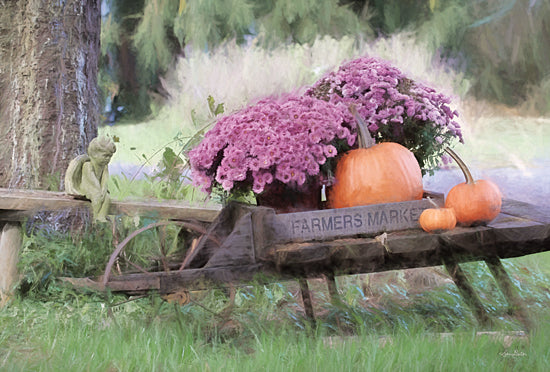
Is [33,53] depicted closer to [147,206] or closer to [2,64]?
[2,64]

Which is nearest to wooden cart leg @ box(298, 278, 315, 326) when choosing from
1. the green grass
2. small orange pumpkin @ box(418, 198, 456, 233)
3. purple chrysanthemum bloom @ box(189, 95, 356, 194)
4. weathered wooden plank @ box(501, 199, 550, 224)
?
the green grass

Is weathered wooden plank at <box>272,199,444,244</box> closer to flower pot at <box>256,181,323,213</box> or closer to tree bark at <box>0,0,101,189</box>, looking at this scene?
flower pot at <box>256,181,323,213</box>

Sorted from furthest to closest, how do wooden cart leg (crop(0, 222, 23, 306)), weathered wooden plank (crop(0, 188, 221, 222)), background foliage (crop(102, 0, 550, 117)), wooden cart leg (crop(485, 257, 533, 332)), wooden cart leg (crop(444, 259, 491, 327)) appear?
background foliage (crop(102, 0, 550, 117)), wooden cart leg (crop(0, 222, 23, 306)), wooden cart leg (crop(444, 259, 491, 327)), weathered wooden plank (crop(0, 188, 221, 222)), wooden cart leg (crop(485, 257, 533, 332))

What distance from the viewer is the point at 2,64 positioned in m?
3.20

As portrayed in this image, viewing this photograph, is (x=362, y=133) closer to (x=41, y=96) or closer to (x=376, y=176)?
(x=376, y=176)

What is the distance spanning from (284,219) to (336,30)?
199 inches

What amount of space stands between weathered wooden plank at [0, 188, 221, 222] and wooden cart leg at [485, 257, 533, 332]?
1.08 m

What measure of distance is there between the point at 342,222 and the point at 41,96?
1.95 metres

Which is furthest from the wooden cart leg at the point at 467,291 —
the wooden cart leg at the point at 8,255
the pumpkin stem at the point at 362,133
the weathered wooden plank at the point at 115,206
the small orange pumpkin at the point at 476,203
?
the wooden cart leg at the point at 8,255

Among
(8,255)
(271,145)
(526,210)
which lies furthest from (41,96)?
(526,210)

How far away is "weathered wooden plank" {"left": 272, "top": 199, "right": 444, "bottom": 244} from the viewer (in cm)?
189

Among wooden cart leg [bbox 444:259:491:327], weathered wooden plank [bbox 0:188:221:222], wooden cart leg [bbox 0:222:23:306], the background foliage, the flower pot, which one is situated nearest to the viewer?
the flower pot

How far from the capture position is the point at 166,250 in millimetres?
2951

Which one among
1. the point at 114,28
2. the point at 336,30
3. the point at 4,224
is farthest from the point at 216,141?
the point at 114,28
